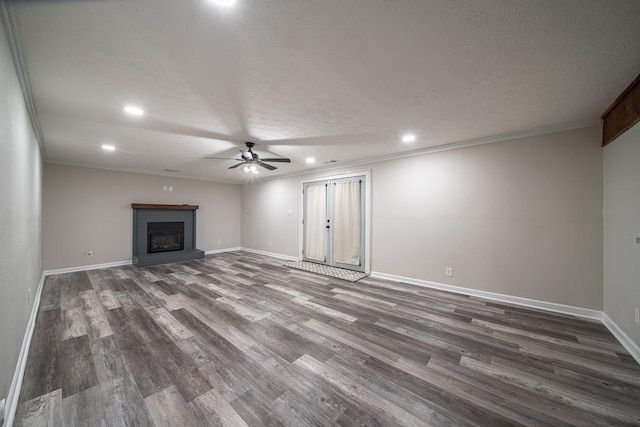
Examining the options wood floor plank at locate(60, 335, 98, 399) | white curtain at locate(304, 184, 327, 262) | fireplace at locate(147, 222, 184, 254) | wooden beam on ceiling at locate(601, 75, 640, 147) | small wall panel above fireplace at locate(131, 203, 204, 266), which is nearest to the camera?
wood floor plank at locate(60, 335, 98, 399)

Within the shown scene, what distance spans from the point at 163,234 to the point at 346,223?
16.3 ft

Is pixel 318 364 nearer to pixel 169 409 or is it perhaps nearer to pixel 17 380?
pixel 169 409

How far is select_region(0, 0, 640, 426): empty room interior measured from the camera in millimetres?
1379

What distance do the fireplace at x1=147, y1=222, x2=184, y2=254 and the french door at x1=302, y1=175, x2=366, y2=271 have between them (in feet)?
11.9

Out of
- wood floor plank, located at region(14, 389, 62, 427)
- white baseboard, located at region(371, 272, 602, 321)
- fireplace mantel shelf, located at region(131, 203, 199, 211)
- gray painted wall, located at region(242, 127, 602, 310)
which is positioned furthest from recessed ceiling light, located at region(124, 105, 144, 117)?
white baseboard, located at region(371, 272, 602, 321)

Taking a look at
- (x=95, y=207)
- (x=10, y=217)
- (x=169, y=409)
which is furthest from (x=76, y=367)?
(x=95, y=207)

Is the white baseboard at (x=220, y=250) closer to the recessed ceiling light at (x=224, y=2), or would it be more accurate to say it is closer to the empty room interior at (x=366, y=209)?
the empty room interior at (x=366, y=209)

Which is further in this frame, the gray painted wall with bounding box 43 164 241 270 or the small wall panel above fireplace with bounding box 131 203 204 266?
the small wall panel above fireplace with bounding box 131 203 204 266

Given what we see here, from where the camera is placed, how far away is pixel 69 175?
15.7ft

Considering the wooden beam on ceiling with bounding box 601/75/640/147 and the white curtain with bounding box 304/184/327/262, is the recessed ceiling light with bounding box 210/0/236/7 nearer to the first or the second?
the wooden beam on ceiling with bounding box 601/75/640/147

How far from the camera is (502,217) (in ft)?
10.6

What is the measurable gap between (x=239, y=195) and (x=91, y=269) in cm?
408

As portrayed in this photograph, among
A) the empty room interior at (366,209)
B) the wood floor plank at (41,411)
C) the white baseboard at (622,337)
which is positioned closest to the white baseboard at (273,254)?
the empty room interior at (366,209)

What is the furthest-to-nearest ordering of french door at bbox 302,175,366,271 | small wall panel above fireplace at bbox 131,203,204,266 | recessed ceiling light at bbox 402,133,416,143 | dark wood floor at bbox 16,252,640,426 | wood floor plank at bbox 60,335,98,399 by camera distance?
small wall panel above fireplace at bbox 131,203,204,266, french door at bbox 302,175,366,271, recessed ceiling light at bbox 402,133,416,143, wood floor plank at bbox 60,335,98,399, dark wood floor at bbox 16,252,640,426
